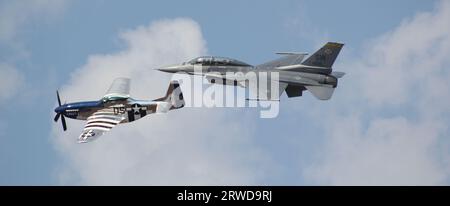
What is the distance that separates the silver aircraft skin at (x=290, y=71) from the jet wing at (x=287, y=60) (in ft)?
0.20

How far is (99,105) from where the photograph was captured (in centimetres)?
6994

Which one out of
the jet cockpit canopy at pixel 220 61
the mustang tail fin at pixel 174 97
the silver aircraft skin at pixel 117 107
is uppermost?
the jet cockpit canopy at pixel 220 61

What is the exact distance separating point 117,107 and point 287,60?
18.4 m

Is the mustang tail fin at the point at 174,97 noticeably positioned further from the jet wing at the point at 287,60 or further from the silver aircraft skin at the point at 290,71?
the jet wing at the point at 287,60

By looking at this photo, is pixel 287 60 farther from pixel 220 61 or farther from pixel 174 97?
pixel 174 97

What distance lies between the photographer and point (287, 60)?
74.2m

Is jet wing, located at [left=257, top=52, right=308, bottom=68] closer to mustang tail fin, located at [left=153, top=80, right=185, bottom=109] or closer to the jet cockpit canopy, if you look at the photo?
the jet cockpit canopy

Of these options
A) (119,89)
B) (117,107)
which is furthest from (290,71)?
(117,107)

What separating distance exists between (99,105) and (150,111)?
503 cm

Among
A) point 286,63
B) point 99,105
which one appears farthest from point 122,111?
point 286,63

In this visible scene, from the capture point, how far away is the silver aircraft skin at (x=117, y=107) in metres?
68.6

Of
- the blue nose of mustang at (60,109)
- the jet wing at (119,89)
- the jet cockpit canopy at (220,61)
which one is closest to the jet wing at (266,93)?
the jet cockpit canopy at (220,61)
